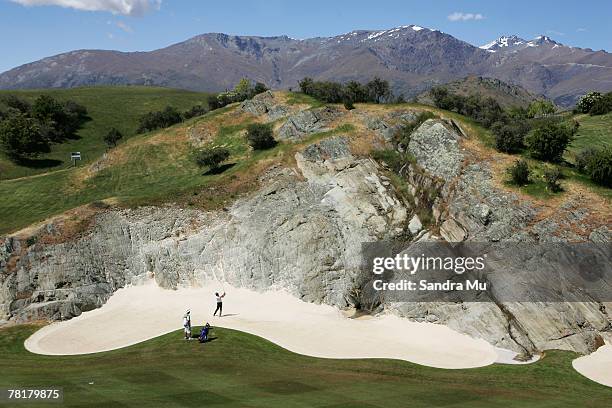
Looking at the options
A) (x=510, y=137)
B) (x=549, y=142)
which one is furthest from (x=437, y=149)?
(x=549, y=142)

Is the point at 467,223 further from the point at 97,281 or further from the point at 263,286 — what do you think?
the point at 97,281

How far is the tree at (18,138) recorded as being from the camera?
8919 cm

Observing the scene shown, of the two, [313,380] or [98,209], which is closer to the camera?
[313,380]

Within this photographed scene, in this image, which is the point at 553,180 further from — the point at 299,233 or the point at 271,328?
the point at 271,328

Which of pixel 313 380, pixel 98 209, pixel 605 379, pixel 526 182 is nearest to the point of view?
pixel 313 380

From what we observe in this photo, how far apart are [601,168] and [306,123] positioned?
36447mm

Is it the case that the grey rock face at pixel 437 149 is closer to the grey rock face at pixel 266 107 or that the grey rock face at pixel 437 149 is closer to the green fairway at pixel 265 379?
the grey rock face at pixel 266 107

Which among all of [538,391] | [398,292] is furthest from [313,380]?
[398,292]

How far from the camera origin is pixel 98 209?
5978cm

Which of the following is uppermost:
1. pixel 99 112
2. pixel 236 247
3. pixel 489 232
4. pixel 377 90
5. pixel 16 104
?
pixel 16 104

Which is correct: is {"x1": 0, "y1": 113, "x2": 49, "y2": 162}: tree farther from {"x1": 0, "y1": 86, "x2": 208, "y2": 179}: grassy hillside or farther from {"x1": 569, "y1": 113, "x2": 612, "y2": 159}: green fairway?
{"x1": 569, "y1": 113, "x2": 612, "y2": 159}: green fairway

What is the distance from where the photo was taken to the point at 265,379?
3070cm

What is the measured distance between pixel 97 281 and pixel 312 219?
24.1m

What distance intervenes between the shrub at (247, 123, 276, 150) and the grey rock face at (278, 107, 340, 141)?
1.90 meters
